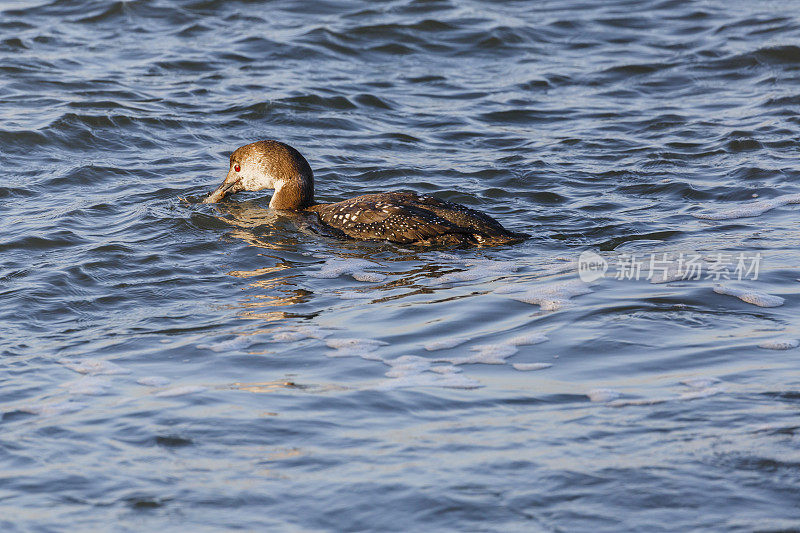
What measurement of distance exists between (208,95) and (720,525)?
9.04 metres

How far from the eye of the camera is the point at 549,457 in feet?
14.0

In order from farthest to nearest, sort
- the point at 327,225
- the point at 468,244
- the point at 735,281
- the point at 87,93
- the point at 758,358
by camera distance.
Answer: the point at 87,93, the point at 327,225, the point at 468,244, the point at 735,281, the point at 758,358

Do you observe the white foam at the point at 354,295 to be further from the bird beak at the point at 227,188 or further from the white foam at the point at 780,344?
the bird beak at the point at 227,188

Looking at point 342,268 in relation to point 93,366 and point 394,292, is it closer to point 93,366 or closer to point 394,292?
point 394,292

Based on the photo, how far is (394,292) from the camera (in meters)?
6.59

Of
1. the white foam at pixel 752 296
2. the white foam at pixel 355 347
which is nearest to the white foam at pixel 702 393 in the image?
the white foam at pixel 752 296

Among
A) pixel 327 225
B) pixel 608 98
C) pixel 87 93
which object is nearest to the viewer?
pixel 327 225

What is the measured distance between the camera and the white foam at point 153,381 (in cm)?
513

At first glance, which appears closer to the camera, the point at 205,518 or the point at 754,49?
the point at 205,518

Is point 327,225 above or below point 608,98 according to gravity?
below

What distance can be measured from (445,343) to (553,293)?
106 centimetres

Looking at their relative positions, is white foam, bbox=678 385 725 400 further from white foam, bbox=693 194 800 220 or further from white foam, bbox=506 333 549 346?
white foam, bbox=693 194 800 220

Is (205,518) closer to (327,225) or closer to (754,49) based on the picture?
(327,225)

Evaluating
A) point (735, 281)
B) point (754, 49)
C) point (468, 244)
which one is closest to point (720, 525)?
point (735, 281)
